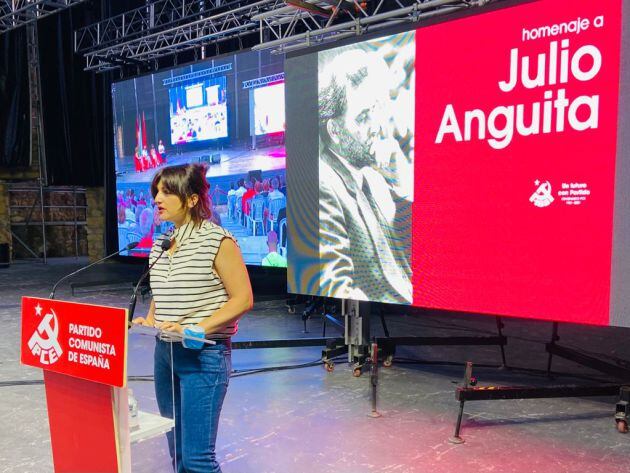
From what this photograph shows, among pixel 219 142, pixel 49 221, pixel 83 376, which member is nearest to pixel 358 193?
pixel 83 376

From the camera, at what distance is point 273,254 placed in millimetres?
8320

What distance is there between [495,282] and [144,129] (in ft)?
27.8

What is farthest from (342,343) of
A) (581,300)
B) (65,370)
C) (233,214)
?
(233,214)

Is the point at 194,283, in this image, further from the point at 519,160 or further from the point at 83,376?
the point at 519,160

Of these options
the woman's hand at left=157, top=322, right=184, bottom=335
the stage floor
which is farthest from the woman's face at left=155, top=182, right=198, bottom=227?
the stage floor

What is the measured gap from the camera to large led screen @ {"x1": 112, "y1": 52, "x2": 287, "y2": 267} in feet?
27.2

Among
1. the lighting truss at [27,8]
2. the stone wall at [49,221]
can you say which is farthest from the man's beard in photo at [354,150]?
the stone wall at [49,221]

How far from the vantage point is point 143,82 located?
1035 centimetres

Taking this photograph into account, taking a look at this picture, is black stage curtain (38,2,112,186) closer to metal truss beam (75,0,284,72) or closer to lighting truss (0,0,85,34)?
lighting truss (0,0,85,34)

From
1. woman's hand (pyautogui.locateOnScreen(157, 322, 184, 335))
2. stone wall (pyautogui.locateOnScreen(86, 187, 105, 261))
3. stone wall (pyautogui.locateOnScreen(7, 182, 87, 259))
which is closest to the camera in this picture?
woman's hand (pyautogui.locateOnScreen(157, 322, 184, 335))

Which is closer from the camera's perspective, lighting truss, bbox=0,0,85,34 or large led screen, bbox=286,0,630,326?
large led screen, bbox=286,0,630,326

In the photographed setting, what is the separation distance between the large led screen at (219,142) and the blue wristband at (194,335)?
6.13 meters

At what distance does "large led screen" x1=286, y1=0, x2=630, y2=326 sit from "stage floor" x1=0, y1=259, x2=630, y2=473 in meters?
0.72

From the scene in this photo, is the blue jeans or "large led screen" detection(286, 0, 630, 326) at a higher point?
"large led screen" detection(286, 0, 630, 326)
